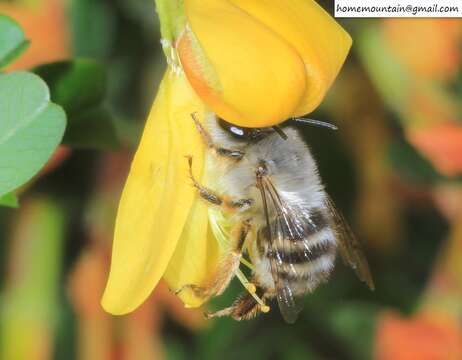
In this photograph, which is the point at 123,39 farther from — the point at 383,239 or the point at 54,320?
the point at 383,239

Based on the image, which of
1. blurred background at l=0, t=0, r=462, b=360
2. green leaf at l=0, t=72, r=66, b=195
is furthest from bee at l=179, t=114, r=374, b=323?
blurred background at l=0, t=0, r=462, b=360

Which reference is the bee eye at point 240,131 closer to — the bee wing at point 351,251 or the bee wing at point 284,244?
the bee wing at point 284,244

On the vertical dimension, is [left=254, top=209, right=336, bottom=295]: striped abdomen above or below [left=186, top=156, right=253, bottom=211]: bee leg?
below

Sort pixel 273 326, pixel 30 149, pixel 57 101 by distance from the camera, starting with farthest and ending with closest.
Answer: pixel 273 326
pixel 57 101
pixel 30 149

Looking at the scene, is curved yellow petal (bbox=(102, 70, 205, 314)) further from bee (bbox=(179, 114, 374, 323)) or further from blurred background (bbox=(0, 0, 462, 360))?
blurred background (bbox=(0, 0, 462, 360))

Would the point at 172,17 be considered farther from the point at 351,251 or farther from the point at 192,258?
the point at 351,251

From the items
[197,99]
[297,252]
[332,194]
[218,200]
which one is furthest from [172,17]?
[332,194]

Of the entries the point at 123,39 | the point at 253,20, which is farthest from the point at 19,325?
the point at 253,20
